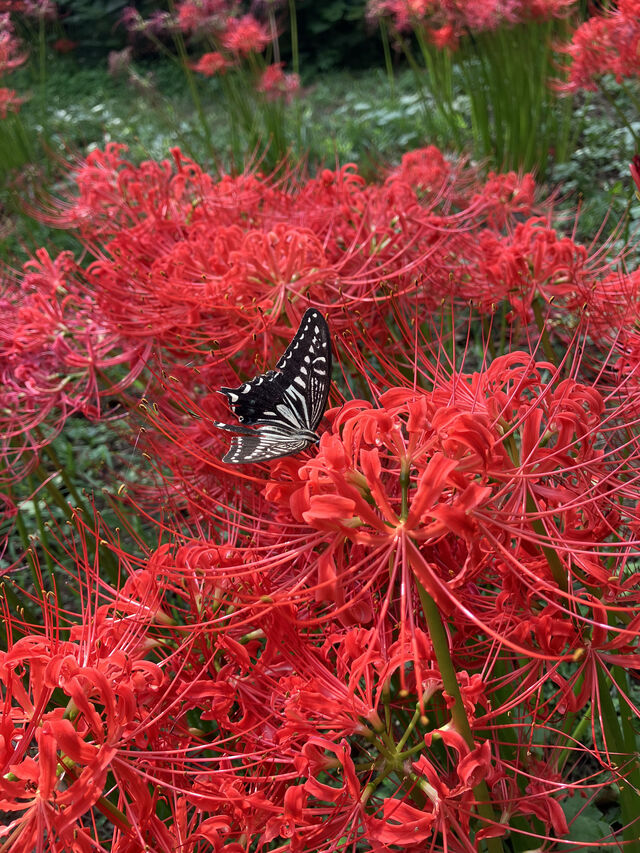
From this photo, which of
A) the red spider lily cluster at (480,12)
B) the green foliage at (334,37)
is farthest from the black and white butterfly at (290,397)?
the green foliage at (334,37)

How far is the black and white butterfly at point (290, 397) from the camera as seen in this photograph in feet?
4.20

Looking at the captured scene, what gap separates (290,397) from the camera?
4.74 ft

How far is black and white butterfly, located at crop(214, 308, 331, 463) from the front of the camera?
1.28 m

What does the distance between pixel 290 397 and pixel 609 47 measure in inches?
122

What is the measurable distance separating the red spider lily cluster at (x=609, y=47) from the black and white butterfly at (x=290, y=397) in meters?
2.23

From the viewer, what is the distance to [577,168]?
4.99 meters

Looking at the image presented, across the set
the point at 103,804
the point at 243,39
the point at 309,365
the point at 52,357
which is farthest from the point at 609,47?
the point at 103,804

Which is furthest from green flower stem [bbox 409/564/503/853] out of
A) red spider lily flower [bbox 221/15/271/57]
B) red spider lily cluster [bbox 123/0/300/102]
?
red spider lily flower [bbox 221/15/271/57]

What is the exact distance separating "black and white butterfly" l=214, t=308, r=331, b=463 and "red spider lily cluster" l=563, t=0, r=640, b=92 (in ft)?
7.32

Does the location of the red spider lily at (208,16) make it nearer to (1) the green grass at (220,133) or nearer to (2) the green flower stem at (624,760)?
(1) the green grass at (220,133)

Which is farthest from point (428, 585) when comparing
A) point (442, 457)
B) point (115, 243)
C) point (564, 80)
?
point (564, 80)

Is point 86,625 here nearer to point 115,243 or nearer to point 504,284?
point 504,284

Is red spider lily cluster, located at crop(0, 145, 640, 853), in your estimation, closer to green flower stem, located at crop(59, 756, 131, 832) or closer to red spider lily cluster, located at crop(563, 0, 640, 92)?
green flower stem, located at crop(59, 756, 131, 832)

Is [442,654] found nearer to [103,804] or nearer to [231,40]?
[103,804]
